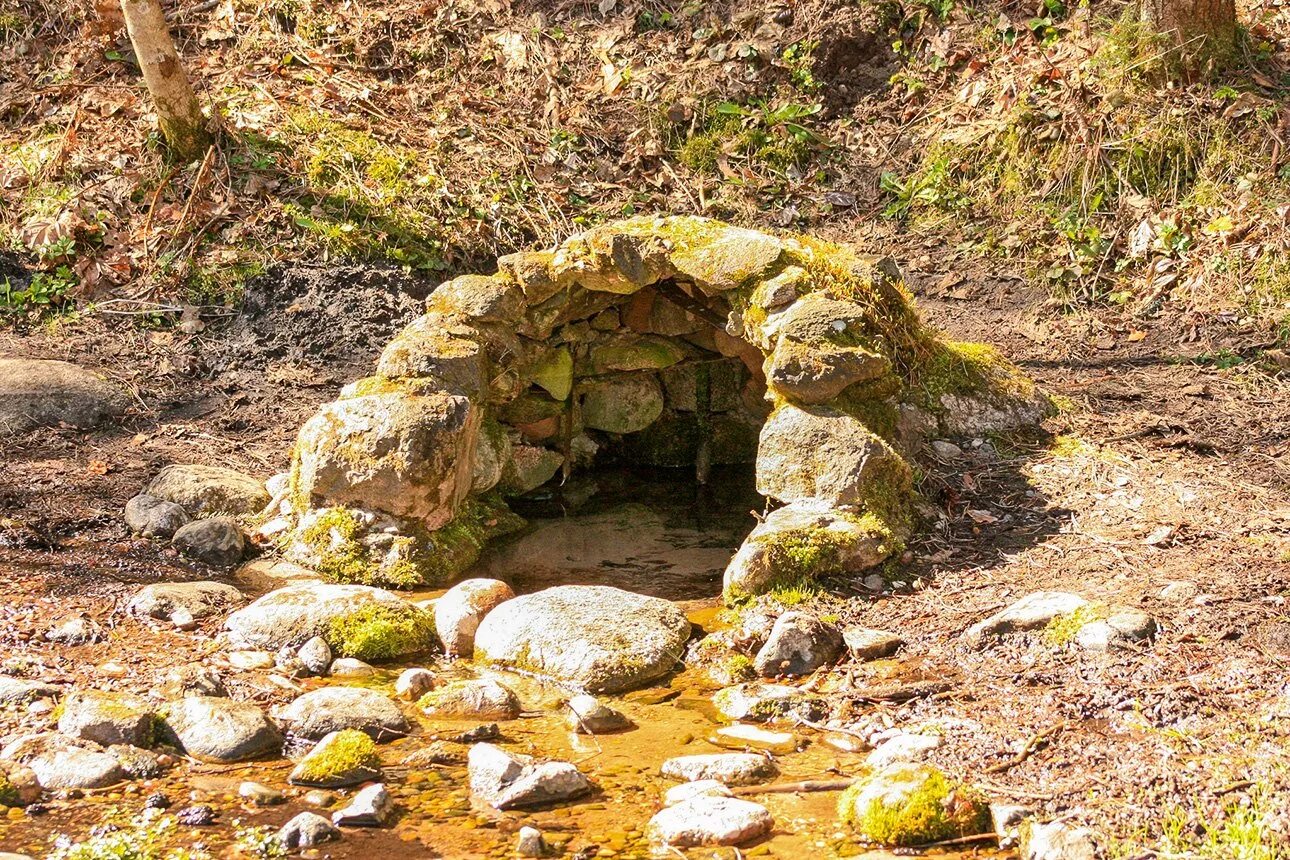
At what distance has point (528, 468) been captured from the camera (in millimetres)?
6703

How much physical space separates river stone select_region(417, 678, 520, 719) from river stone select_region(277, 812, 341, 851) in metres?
0.87

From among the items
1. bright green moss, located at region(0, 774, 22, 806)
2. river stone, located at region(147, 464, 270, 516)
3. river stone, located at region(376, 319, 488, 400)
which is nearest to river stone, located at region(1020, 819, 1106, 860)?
bright green moss, located at region(0, 774, 22, 806)

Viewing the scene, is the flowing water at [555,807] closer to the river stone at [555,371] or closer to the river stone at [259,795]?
the river stone at [259,795]

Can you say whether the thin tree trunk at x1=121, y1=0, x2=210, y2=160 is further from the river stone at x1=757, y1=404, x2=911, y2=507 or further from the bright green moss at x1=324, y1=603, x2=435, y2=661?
the river stone at x1=757, y1=404, x2=911, y2=507

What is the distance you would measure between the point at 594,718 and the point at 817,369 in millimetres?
2062

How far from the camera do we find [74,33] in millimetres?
10234

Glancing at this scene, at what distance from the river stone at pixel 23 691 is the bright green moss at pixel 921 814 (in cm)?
264

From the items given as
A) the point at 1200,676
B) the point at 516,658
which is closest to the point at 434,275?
the point at 516,658

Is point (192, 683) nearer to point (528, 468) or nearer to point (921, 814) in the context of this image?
point (921, 814)

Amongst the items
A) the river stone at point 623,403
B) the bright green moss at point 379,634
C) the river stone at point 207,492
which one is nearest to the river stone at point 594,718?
the bright green moss at point 379,634

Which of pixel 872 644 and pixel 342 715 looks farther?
pixel 872 644

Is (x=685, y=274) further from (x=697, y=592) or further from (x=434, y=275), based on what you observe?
(x=434, y=275)

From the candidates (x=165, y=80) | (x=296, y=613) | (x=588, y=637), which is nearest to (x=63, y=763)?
(x=296, y=613)

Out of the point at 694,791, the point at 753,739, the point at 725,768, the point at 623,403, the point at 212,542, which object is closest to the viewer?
the point at 694,791
